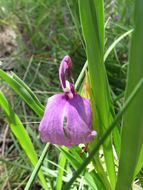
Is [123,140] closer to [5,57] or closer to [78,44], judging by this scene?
[78,44]

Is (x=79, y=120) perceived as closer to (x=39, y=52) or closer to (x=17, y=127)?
(x=17, y=127)

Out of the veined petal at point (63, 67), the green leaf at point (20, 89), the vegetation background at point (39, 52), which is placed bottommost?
the vegetation background at point (39, 52)

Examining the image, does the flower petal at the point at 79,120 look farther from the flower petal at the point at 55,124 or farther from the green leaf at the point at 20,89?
the green leaf at the point at 20,89

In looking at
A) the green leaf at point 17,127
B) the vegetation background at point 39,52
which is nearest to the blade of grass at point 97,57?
the green leaf at point 17,127

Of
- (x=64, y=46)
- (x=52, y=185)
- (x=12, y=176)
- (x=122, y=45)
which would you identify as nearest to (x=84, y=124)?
(x=52, y=185)

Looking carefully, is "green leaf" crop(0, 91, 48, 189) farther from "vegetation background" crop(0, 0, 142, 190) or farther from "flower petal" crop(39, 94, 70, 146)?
"vegetation background" crop(0, 0, 142, 190)

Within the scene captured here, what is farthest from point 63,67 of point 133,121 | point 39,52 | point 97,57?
point 39,52
